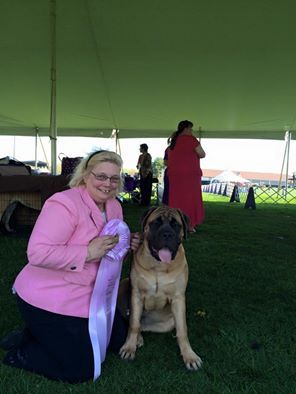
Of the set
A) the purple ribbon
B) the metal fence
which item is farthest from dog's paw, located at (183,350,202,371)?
the metal fence

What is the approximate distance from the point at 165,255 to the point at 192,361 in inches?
26.7

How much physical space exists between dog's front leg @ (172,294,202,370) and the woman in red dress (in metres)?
4.37

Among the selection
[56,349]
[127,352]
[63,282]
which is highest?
[63,282]

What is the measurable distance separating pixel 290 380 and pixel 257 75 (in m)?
11.3

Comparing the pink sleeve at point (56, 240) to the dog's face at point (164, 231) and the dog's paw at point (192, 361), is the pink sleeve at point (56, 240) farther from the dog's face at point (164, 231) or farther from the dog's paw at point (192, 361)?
the dog's paw at point (192, 361)

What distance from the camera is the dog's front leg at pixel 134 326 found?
8.54ft


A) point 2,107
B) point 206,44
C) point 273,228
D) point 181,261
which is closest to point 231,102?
point 206,44

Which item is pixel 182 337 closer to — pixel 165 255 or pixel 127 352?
pixel 127 352

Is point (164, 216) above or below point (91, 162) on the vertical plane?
below

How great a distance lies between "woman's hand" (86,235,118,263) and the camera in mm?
2291

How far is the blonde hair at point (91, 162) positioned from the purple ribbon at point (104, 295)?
0.36 metres

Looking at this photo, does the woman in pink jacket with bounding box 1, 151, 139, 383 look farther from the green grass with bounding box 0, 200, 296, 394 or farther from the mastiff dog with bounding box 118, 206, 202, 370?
the mastiff dog with bounding box 118, 206, 202, 370

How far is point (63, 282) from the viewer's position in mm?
2344

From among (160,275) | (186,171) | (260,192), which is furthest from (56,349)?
(260,192)
